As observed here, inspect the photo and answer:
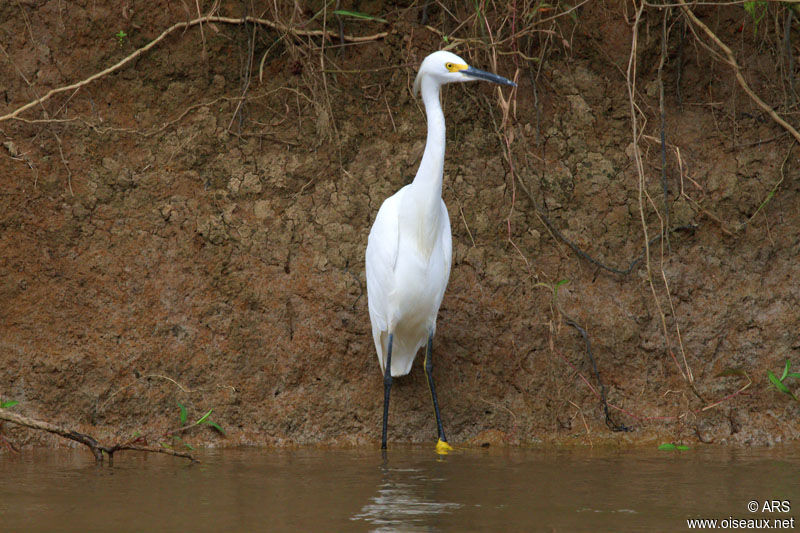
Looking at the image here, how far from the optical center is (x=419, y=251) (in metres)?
4.18

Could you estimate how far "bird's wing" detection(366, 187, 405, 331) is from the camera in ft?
13.7

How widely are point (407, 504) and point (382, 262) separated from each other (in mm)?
1688

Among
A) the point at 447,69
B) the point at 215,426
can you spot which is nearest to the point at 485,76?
the point at 447,69

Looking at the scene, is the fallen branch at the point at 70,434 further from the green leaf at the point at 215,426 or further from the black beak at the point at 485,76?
the black beak at the point at 485,76


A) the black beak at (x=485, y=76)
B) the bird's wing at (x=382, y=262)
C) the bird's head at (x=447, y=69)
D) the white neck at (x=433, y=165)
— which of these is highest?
the bird's head at (x=447, y=69)

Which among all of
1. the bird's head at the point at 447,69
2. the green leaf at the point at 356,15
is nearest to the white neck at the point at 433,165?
the bird's head at the point at 447,69

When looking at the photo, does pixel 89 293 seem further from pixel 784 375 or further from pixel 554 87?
pixel 784 375

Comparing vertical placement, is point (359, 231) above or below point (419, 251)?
above

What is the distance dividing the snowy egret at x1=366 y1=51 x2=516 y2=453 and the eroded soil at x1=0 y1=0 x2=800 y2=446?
0.34 metres

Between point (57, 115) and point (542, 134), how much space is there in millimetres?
2801

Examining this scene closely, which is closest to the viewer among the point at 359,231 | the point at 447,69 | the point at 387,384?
the point at 447,69

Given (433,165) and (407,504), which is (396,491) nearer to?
(407,504)

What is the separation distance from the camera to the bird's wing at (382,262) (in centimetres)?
417

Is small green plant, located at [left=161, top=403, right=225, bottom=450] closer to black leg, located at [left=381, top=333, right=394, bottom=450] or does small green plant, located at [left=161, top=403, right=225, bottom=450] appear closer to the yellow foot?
black leg, located at [left=381, top=333, right=394, bottom=450]
